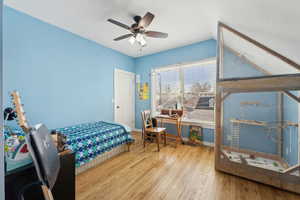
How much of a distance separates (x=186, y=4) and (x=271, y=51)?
148 cm

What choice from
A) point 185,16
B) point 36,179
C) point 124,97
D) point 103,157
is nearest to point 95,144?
point 103,157

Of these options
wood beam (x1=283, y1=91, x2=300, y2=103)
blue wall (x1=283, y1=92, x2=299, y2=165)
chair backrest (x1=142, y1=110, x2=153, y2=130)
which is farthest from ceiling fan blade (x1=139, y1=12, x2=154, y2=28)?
blue wall (x1=283, y1=92, x2=299, y2=165)

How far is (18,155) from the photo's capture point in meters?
0.87

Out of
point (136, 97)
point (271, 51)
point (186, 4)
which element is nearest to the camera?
point (271, 51)

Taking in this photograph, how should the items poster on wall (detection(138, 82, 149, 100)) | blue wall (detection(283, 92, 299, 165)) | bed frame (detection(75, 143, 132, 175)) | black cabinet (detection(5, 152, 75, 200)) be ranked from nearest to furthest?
1. black cabinet (detection(5, 152, 75, 200))
2. blue wall (detection(283, 92, 299, 165))
3. bed frame (detection(75, 143, 132, 175))
4. poster on wall (detection(138, 82, 149, 100))

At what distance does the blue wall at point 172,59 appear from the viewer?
3.10 m

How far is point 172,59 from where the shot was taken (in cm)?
369

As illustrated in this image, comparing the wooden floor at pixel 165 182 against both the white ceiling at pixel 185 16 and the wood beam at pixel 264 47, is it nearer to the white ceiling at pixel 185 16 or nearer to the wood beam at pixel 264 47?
the wood beam at pixel 264 47

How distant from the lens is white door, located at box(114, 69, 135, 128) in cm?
389

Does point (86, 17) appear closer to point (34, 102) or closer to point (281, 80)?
point (34, 102)

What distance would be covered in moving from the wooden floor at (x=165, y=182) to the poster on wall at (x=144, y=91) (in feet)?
7.14

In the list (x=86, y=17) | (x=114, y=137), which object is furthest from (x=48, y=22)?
(x=114, y=137)

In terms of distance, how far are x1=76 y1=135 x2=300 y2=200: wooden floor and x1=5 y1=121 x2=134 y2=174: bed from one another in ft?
0.46

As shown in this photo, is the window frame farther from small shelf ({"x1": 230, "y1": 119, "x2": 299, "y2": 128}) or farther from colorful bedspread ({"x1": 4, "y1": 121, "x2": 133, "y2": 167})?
colorful bedspread ({"x1": 4, "y1": 121, "x2": 133, "y2": 167})
